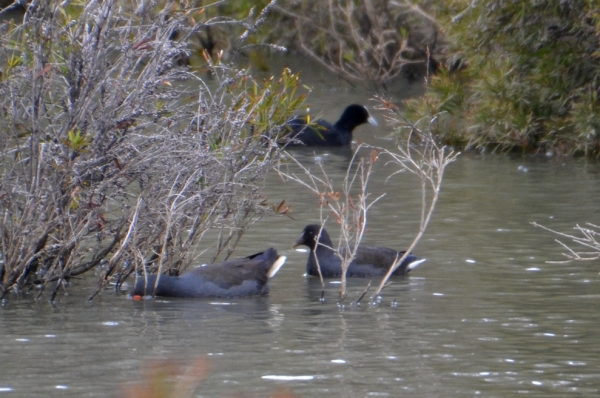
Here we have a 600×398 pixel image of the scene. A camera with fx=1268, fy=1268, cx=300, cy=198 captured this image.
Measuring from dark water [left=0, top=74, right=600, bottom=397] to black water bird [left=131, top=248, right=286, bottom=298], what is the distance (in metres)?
0.13

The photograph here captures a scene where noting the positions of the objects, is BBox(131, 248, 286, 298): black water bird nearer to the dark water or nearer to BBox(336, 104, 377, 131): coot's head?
the dark water

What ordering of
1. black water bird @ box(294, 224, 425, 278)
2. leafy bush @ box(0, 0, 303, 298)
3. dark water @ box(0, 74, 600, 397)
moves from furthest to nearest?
black water bird @ box(294, 224, 425, 278) → leafy bush @ box(0, 0, 303, 298) → dark water @ box(0, 74, 600, 397)

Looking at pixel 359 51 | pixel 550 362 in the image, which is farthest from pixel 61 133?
pixel 359 51

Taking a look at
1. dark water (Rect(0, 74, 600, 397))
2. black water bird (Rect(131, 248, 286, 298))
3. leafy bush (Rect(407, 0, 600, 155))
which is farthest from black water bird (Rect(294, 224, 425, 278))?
leafy bush (Rect(407, 0, 600, 155))

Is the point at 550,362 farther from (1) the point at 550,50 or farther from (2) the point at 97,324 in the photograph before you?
(1) the point at 550,50

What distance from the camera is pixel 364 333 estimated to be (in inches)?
336

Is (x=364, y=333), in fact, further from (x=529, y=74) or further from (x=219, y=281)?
(x=529, y=74)

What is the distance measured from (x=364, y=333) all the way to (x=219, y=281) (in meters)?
1.81

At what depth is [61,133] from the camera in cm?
941

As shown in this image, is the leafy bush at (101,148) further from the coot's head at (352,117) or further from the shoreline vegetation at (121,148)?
the coot's head at (352,117)

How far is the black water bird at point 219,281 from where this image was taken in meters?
9.84

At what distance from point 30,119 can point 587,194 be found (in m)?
8.18

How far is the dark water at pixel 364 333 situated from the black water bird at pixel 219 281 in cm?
13

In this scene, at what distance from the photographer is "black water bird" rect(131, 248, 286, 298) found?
9844mm
